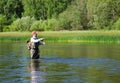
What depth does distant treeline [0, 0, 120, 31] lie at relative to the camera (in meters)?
92.2

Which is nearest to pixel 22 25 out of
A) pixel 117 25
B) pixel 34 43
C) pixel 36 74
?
pixel 117 25

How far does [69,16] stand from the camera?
9644cm

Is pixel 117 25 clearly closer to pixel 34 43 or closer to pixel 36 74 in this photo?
pixel 34 43

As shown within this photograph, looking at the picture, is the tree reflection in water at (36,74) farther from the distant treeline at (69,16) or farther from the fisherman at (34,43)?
the distant treeline at (69,16)

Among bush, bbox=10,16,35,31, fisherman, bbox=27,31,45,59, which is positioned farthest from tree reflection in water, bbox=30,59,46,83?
bush, bbox=10,16,35,31

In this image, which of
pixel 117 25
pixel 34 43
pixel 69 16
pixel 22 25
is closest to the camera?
pixel 34 43

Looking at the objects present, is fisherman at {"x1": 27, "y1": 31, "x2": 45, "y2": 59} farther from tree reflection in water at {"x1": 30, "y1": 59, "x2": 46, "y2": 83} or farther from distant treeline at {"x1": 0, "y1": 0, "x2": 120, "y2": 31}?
distant treeline at {"x1": 0, "y1": 0, "x2": 120, "y2": 31}

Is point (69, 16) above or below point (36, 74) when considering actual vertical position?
below

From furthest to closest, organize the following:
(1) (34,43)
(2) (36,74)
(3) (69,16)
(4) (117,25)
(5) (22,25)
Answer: (5) (22,25), (3) (69,16), (4) (117,25), (1) (34,43), (2) (36,74)

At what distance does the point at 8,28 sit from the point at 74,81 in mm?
89484

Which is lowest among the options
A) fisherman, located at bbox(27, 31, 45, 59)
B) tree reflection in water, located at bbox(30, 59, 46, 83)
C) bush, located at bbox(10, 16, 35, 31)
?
bush, located at bbox(10, 16, 35, 31)

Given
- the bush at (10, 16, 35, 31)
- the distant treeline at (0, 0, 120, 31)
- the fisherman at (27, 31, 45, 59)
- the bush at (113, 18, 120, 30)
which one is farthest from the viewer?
the bush at (10, 16, 35, 31)

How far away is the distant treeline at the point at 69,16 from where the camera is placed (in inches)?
3632

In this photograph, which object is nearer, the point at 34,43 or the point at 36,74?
the point at 36,74
